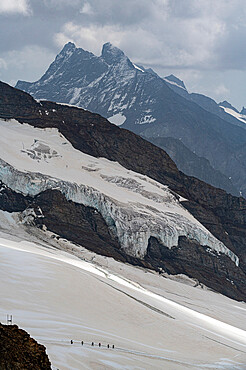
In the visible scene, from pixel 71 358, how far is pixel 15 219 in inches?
3371

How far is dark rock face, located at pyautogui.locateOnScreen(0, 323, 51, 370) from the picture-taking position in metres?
17.9

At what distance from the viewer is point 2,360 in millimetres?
17688

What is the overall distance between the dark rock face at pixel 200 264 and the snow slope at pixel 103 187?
5.63 feet

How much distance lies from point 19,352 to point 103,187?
10651cm

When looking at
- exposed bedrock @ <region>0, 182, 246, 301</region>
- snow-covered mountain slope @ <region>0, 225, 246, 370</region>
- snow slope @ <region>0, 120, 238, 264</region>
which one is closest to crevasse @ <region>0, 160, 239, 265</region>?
snow slope @ <region>0, 120, 238, 264</region>

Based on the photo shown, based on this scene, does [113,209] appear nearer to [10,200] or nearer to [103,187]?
[103,187]

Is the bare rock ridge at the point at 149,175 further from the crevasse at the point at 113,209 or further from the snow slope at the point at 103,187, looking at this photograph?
the snow slope at the point at 103,187

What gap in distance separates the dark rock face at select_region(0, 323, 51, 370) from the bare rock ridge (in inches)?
3631

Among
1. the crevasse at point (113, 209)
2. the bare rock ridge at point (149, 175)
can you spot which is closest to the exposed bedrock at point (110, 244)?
the bare rock ridge at point (149, 175)

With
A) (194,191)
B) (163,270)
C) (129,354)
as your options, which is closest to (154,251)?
(163,270)

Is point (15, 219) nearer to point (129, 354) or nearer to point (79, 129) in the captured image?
point (79, 129)

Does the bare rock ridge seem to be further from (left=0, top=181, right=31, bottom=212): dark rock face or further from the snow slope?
the snow slope

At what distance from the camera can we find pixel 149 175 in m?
155

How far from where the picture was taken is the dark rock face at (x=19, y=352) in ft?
58.6
